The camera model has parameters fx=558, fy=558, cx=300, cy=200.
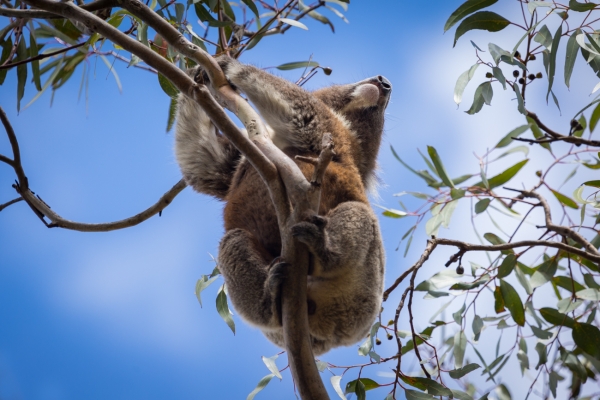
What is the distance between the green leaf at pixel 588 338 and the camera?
2.87 metres

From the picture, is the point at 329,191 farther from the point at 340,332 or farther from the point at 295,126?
the point at 340,332

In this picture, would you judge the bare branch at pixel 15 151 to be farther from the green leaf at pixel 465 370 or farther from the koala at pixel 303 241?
the green leaf at pixel 465 370

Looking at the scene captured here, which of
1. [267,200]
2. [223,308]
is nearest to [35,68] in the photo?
[267,200]

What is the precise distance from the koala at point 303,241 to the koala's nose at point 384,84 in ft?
2.10

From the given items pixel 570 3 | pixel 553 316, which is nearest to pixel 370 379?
pixel 553 316

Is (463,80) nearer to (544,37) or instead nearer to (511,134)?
(544,37)

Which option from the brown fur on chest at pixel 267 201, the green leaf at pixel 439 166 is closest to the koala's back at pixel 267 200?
the brown fur on chest at pixel 267 201

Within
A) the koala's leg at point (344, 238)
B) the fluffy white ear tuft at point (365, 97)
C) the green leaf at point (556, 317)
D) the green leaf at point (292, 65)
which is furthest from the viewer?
the fluffy white ear tuft at point (365, 97)

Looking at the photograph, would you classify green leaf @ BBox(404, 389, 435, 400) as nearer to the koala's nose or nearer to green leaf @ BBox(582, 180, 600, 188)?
green leaf @ BBox(582, 180, 600, 188)

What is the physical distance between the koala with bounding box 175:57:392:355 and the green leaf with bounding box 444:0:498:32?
2.55 feet

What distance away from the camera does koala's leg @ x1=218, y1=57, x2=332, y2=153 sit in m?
2.63

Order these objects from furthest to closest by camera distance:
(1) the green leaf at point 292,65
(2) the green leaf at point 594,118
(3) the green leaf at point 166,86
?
(1) the green leaf at point 292,65, (3) the green leaf at point 166,86, (2) the green leaf at point 594,118

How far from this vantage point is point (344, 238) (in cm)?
242

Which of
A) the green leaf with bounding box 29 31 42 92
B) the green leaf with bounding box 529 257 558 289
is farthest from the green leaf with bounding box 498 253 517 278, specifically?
the green leaf with bounding box 29 31 42 92
